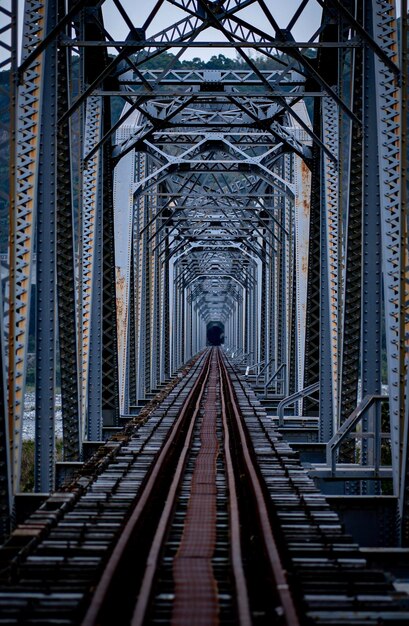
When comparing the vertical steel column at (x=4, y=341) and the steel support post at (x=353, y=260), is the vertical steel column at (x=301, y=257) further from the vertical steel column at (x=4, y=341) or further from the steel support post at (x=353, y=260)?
the vertical steel column at (x=4, y=341)

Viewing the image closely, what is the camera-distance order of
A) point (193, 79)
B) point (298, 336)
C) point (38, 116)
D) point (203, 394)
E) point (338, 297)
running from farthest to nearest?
point (203, 394) → point (298, 336) → point (193, 79) → point (338, 297) → point (38, 116)

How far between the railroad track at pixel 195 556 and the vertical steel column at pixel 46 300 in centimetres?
98

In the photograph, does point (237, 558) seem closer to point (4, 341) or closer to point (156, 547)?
point (156, 547)

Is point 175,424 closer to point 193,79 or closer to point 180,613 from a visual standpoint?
point 193,79

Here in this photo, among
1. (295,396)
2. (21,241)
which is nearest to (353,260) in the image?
(295,396)

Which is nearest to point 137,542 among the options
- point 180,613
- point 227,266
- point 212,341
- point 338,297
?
point 180,613

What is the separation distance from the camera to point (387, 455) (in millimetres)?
26656

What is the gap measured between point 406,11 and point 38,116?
4.14 metres

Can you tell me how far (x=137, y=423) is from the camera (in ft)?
52.7

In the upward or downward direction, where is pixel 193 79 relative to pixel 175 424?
upward

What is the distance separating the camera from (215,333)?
13275cm

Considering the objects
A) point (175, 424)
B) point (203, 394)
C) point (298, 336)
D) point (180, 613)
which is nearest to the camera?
point (180, 613)

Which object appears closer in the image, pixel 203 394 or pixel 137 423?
pixel 137 423

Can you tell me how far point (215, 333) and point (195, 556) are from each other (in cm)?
12582
